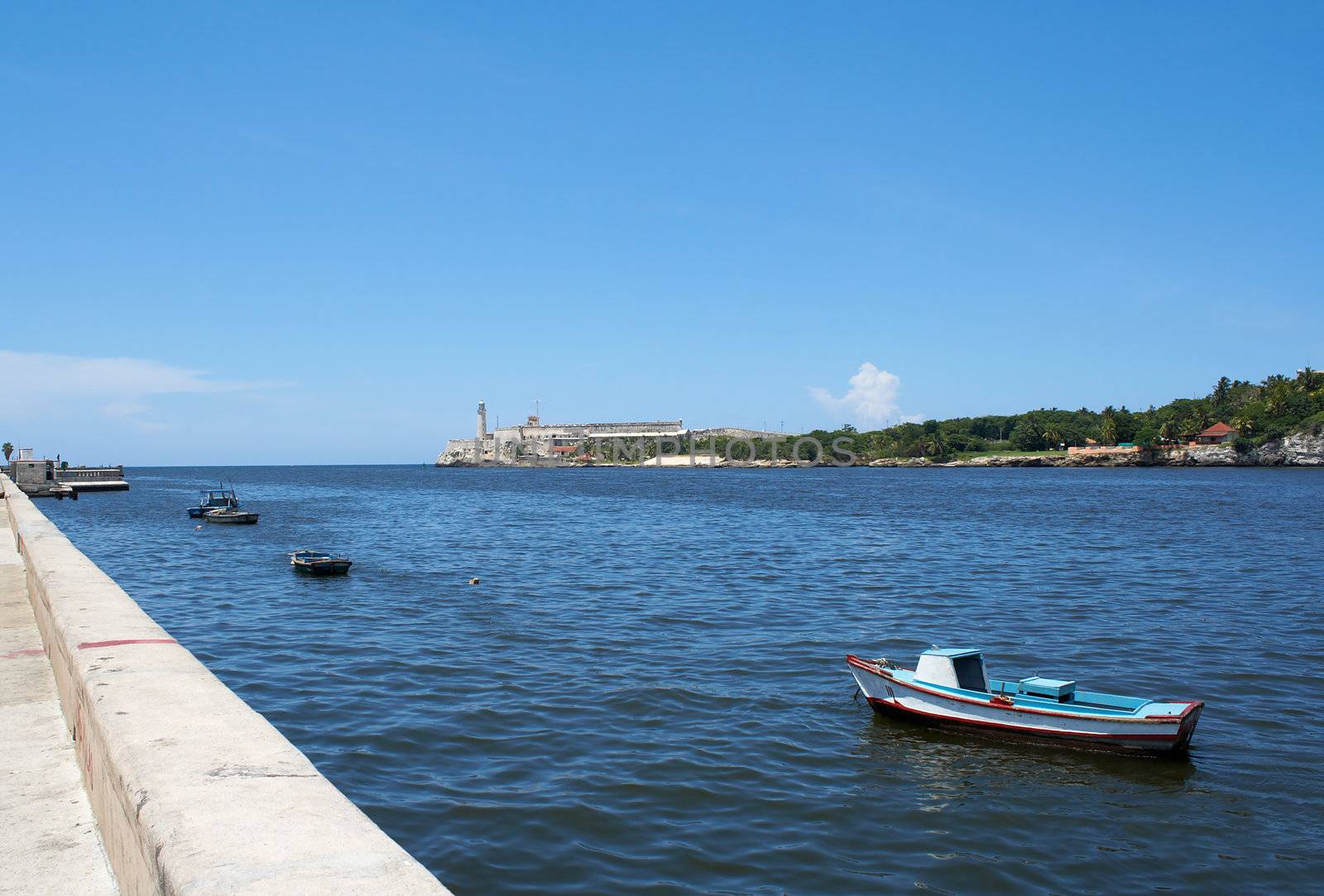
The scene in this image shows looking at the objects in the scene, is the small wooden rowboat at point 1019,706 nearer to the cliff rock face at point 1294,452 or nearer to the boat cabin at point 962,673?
the boat cabin at point 962,673

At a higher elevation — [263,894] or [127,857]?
[263,894]

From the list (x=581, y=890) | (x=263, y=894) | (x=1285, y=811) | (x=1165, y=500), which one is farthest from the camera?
(x=1165, y=500)

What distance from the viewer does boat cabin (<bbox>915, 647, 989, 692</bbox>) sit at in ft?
57.7

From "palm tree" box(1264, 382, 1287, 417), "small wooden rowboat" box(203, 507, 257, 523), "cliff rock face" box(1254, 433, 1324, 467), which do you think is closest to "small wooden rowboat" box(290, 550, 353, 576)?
"small wooden rowboat" box(203, 507, 257, 523)

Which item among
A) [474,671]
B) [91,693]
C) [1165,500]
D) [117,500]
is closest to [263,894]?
[91,693]

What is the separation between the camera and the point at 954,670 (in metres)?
17.6

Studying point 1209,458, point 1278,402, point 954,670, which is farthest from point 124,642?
Answer: point 1209,458

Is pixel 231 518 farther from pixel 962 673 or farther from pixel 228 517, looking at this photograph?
pixel 962 673

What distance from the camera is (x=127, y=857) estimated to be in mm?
4480

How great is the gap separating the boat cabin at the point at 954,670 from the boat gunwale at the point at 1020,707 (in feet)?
1.19

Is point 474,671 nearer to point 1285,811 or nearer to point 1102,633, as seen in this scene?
point 1285,811

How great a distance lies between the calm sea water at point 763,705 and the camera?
12094 millimetres

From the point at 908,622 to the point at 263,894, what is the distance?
2544 cm

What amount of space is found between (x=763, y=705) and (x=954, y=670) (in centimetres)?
367
